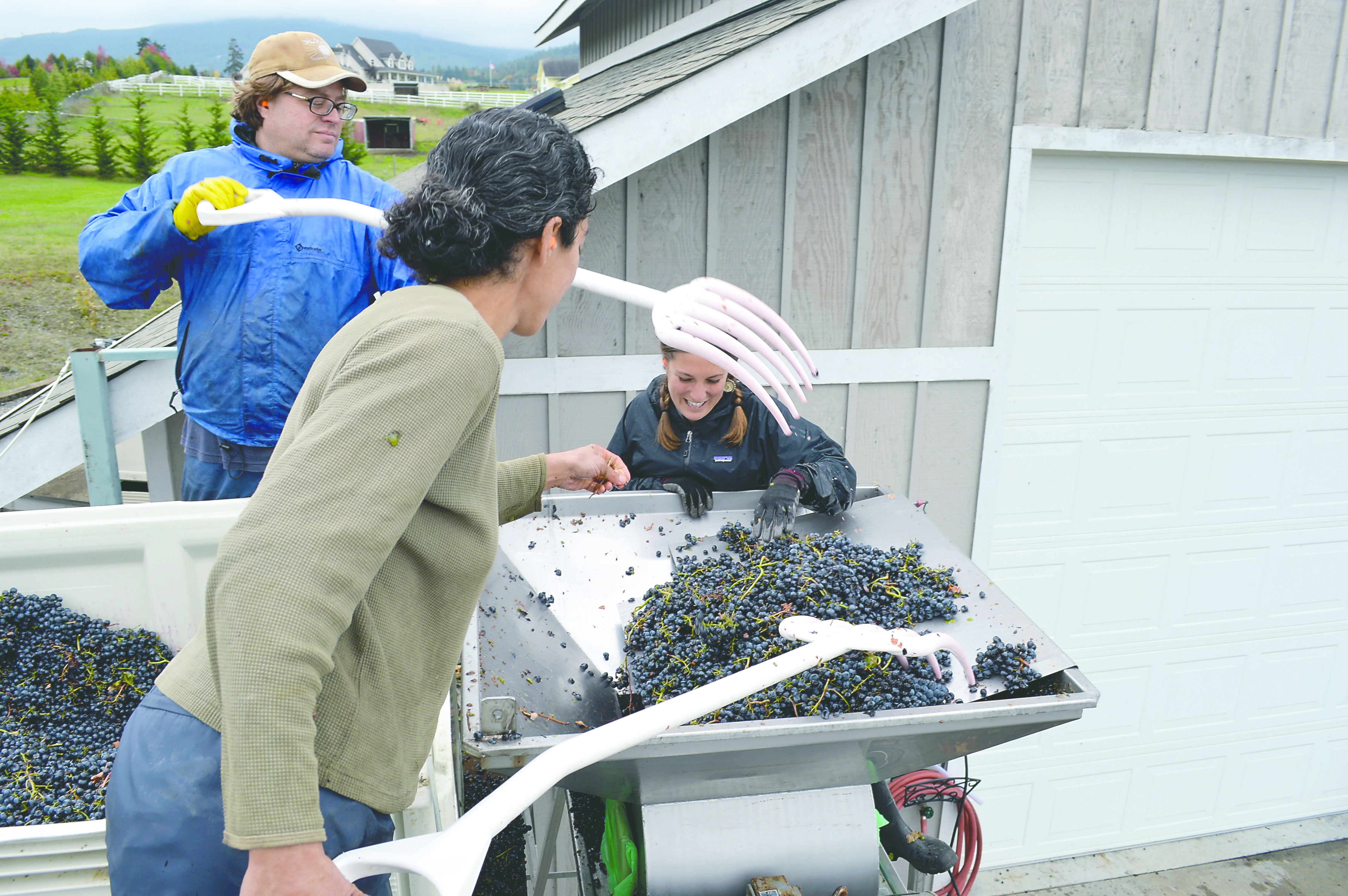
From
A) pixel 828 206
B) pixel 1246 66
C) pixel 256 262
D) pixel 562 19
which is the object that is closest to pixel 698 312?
pixel 256 262

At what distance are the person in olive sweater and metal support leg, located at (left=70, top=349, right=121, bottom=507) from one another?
1969mm

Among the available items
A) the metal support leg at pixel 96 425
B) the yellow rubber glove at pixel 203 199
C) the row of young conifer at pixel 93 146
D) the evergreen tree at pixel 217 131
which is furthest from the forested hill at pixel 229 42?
the yellow rubber glove at pixel 203 199

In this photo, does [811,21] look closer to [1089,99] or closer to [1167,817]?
[1089,99]

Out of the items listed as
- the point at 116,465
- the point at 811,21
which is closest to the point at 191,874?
the point at 116,465

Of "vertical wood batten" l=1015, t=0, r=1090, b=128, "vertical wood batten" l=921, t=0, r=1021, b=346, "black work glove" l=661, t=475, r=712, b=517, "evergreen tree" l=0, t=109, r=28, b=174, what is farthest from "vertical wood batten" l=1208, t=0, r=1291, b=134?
"evergreen tree" l=0, t=109, r=28, b=174

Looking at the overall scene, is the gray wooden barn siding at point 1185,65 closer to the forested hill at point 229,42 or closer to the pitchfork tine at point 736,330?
the pitchfork tine at point 736,330

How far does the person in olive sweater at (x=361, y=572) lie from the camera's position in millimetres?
857

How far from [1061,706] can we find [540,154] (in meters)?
1.29

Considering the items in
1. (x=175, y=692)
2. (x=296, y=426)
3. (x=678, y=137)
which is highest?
(x=678, y=137)

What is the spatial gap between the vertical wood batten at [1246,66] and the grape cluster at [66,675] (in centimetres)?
433

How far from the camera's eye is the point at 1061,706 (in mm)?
1576

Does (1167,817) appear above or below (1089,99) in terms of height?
below

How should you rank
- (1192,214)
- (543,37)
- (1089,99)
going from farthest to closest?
(543,37) → (1192,214) → (1089,99)

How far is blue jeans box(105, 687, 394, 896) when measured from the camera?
105 cm
